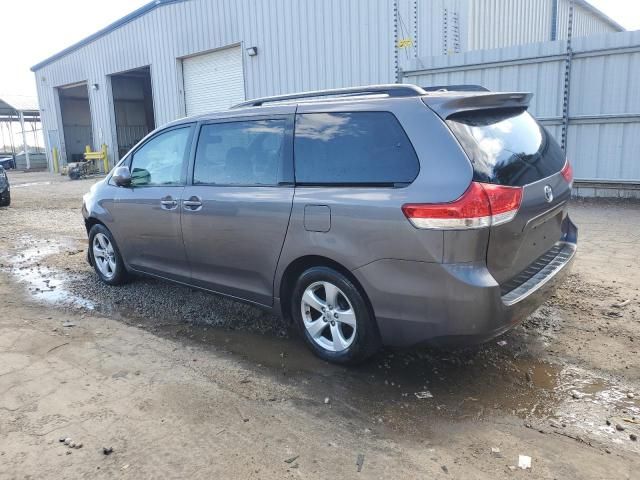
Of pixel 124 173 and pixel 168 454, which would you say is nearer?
pixel 168 454

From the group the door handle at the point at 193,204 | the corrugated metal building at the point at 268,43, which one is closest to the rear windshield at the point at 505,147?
the door handle at the point at 193,204

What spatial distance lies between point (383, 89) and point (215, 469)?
255 centimetres

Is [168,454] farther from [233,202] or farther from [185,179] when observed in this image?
[185,179]

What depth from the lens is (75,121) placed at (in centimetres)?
3139

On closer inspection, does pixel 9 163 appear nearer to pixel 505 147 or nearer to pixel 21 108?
pixel 21 108

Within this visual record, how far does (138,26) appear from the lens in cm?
2067

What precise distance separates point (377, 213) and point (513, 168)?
0.89 m

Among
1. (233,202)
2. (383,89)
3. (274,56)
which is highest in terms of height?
(274,56)

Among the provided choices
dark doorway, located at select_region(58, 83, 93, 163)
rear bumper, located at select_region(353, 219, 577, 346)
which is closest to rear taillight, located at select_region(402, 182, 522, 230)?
rear bumper, located at select_region(353, 219, 577, 346)

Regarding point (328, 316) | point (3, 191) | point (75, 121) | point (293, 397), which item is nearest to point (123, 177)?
point (328, 316)

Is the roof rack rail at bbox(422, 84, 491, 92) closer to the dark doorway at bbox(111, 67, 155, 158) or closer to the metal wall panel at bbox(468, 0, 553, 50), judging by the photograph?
the metal wall panel at bbox(468, 0, 553, 50)

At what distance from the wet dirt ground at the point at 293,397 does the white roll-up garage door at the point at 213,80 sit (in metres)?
13.4

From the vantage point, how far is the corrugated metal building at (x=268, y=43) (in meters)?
12.7

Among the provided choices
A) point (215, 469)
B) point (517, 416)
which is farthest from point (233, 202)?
point (517, 416)
